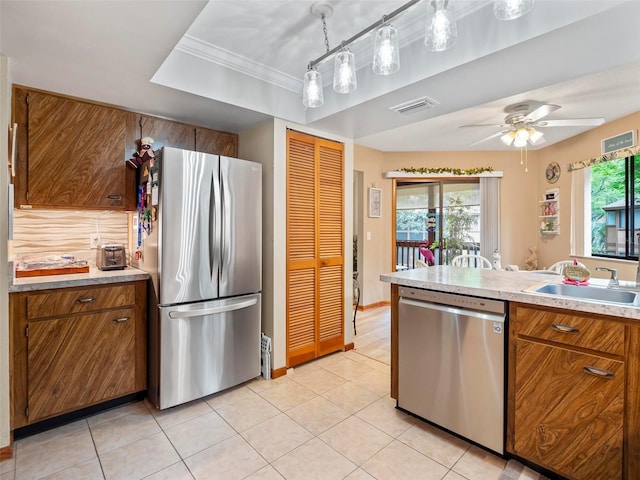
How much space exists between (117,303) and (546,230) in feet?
19.3

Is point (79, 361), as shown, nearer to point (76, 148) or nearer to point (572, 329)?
point (76, 148)

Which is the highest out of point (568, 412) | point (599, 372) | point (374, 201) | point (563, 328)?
point (374, 201)

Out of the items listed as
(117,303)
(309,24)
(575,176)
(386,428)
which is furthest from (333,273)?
(575,176)

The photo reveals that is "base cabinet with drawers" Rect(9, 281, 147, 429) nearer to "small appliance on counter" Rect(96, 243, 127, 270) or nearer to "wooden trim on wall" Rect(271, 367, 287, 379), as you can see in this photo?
"small appliance on counter" Rect(96, 243, 127, 270)

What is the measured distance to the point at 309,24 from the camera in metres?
2.00

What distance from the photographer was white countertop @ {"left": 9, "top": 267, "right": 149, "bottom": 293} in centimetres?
192

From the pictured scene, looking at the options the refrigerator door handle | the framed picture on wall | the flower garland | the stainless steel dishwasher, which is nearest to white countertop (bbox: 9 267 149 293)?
the refrigerator door handle

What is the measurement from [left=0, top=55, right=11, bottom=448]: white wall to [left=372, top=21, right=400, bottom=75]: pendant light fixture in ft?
6.78

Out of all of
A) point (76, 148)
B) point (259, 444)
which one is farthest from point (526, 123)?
point (76, 148)

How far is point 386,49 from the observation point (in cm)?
158

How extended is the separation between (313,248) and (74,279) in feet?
6.08

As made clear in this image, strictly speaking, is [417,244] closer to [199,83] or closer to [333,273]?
[333,273]

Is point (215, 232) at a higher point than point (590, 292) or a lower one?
higher

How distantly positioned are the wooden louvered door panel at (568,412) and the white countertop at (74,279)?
254 cm
